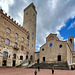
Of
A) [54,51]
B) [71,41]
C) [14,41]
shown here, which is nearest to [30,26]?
[14,41]

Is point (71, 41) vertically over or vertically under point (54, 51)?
over

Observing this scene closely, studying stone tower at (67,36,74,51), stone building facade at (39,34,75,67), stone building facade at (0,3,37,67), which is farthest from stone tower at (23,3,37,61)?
stone tower at (67,36,74,51)

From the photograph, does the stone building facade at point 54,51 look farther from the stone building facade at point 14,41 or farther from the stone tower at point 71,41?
the stone tower at point 71,41

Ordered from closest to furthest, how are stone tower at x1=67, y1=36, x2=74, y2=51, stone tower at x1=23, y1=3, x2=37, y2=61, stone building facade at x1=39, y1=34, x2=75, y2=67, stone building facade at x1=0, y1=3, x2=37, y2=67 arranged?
stone building facade at x1=0, y1=3, x2=37, y2=67 → stone building facade at x1=39, y1=34, x2=75, y2=67 → stone tower at x1=23, y1=3, x2=37, y2=61 → stone tower at x1=67, y1=36, x2=74, y2=51

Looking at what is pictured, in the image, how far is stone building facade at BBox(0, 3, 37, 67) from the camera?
22175 mm

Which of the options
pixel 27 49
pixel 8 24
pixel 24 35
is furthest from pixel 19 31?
pixel 27 49

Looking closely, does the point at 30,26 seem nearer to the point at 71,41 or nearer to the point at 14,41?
the point at 14,41

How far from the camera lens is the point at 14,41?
26.3 metres

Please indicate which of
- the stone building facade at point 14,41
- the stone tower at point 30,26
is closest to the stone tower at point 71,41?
the stone tower at point 30,26

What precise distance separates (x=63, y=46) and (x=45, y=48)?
22.3ft

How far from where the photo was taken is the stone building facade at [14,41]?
22175 mm

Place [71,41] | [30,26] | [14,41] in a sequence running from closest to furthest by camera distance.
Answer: [14,41]
[30,26]
[71,41]

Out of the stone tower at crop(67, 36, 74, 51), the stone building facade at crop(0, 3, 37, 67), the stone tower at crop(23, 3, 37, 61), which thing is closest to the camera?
the stone building facade at crop(0, 3, 37, 67)

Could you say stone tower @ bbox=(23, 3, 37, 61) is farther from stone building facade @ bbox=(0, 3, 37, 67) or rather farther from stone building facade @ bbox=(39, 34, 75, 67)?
stone building facade @ bbox=(39, 34, 75, 67)
